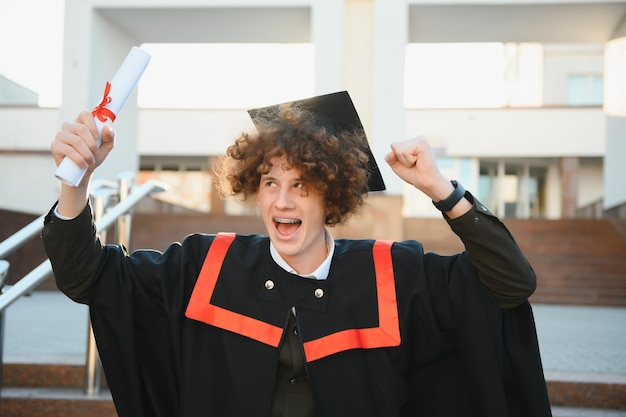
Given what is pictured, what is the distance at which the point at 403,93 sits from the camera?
30.1ft

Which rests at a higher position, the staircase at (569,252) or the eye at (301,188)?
the eye at (301,188)

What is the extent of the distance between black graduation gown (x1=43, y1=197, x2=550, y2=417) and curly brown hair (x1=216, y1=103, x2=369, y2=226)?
9.6 inches

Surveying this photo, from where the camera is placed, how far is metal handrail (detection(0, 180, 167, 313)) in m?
2.93

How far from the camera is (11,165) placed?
16.4 m

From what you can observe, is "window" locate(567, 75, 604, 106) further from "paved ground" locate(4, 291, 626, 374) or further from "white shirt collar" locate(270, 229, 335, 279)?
"white shirt collar" locate(270, 229, 335, 279)

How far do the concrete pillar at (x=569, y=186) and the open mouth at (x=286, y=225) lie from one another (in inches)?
708

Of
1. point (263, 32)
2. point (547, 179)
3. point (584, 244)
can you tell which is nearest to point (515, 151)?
point (547, 179)

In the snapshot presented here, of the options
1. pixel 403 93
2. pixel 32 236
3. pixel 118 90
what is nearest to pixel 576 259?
pixel 403 93

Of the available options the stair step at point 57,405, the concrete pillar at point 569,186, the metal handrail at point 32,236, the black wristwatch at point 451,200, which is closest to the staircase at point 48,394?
the stair step at point 57,405

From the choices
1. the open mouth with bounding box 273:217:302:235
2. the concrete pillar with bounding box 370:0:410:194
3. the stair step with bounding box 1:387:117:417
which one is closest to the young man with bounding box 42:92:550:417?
the open mouth with bounding box 273:217:302:235

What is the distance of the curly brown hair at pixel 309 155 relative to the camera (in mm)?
2322

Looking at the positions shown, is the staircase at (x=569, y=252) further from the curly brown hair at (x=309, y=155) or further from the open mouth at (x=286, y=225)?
the open mouth at (x=286, y=225)

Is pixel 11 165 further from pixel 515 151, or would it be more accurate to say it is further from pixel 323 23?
pixel 515 151

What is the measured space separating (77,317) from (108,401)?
3.14m
